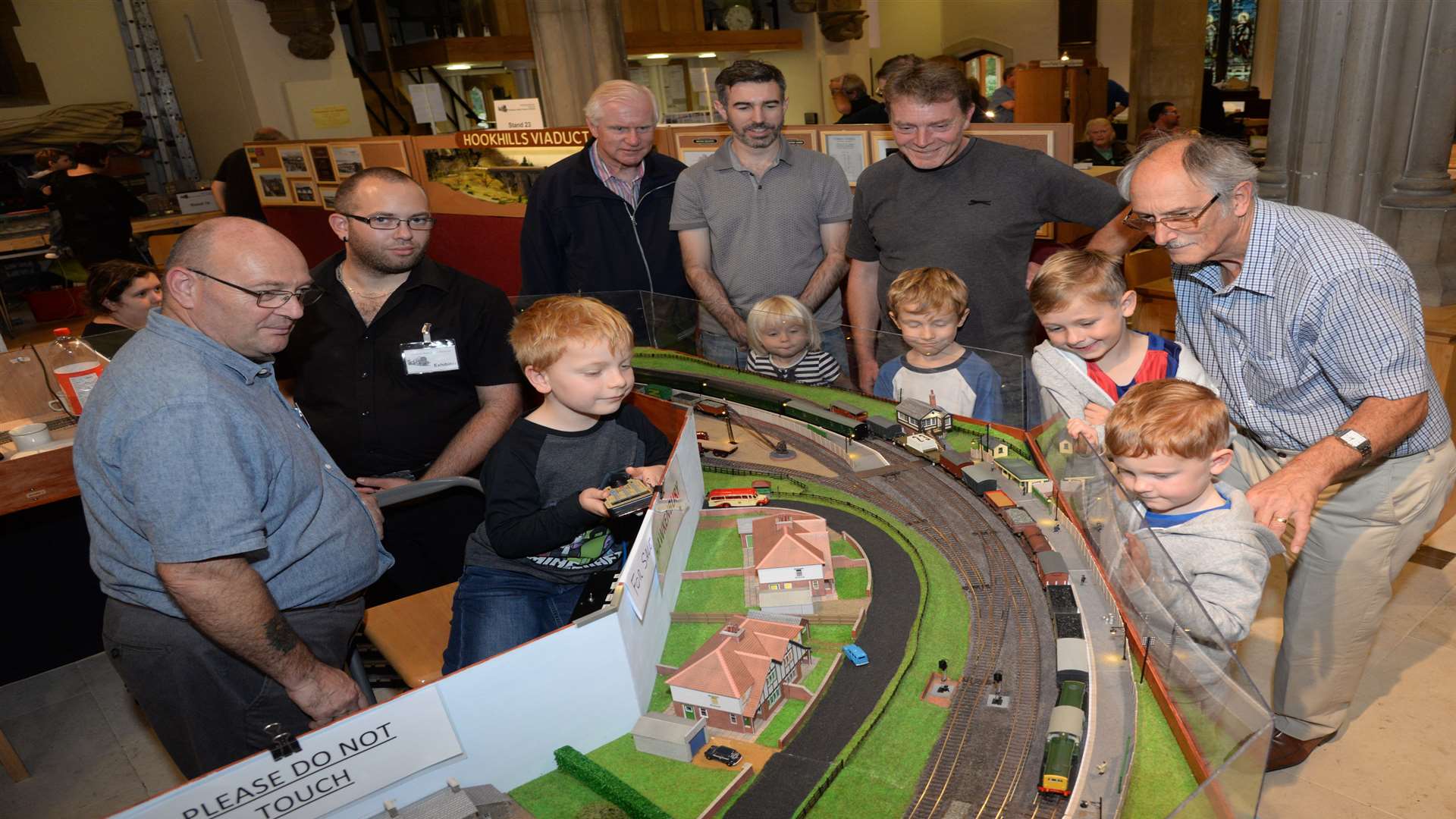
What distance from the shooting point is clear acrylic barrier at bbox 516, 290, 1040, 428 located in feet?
15.4

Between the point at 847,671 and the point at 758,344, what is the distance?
10.3 ft

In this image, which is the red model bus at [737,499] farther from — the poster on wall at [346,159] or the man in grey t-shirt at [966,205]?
the poster on wall at [346,159]

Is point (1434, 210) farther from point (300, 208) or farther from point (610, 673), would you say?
point (300, 208)

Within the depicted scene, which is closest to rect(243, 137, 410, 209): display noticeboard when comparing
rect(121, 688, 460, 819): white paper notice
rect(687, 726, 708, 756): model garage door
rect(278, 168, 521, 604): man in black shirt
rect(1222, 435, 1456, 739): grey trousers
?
rect(278, 168, 521, 604): man in black shirt

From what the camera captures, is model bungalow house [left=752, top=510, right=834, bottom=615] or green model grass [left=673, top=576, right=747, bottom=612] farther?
green model grass [left=673, top=576, right=747, bottom=612]

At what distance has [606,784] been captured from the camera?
8.66 ft

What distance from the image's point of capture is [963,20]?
26.6m

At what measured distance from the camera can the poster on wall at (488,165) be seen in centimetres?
1069

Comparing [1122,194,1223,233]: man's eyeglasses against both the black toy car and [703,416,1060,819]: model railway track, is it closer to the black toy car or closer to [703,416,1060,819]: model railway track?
[703,416,1060,819]: model railway track

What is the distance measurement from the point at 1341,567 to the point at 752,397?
10.5ft

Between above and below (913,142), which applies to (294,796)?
→ below

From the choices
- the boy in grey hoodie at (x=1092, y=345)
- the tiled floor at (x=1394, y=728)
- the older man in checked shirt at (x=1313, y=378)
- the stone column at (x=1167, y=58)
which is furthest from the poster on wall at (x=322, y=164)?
the stone column at (x=1167, y=58)

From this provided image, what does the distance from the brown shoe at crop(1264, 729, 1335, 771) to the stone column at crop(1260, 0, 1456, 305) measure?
15.8 ft

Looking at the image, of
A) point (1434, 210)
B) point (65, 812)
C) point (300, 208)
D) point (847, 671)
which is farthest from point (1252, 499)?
point (300, 208)
